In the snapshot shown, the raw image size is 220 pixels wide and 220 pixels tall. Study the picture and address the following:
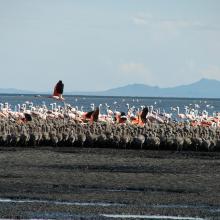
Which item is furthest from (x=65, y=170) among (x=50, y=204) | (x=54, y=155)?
(x=50, y=204)

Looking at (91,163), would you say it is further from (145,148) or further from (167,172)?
(145,148)

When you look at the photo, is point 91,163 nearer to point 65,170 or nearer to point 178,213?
point 65,170

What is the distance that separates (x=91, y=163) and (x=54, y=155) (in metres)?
3.28

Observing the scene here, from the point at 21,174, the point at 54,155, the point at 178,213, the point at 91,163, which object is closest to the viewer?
the point at 178,213

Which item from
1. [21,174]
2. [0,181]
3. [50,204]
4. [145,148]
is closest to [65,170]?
[21,174]

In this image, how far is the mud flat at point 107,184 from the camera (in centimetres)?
1554

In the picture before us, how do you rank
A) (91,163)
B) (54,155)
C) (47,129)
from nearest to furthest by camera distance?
(91,163)
(54,155)
(47,129)

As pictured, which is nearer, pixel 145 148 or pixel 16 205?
pixel 16 205

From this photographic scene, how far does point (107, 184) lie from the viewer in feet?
66.8

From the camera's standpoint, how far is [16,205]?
1598 centimetres

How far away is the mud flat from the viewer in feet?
51.0

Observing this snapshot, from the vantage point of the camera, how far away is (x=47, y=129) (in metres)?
38.0

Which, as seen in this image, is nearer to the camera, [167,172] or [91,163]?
[167,172]

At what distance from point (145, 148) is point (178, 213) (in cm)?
1966
